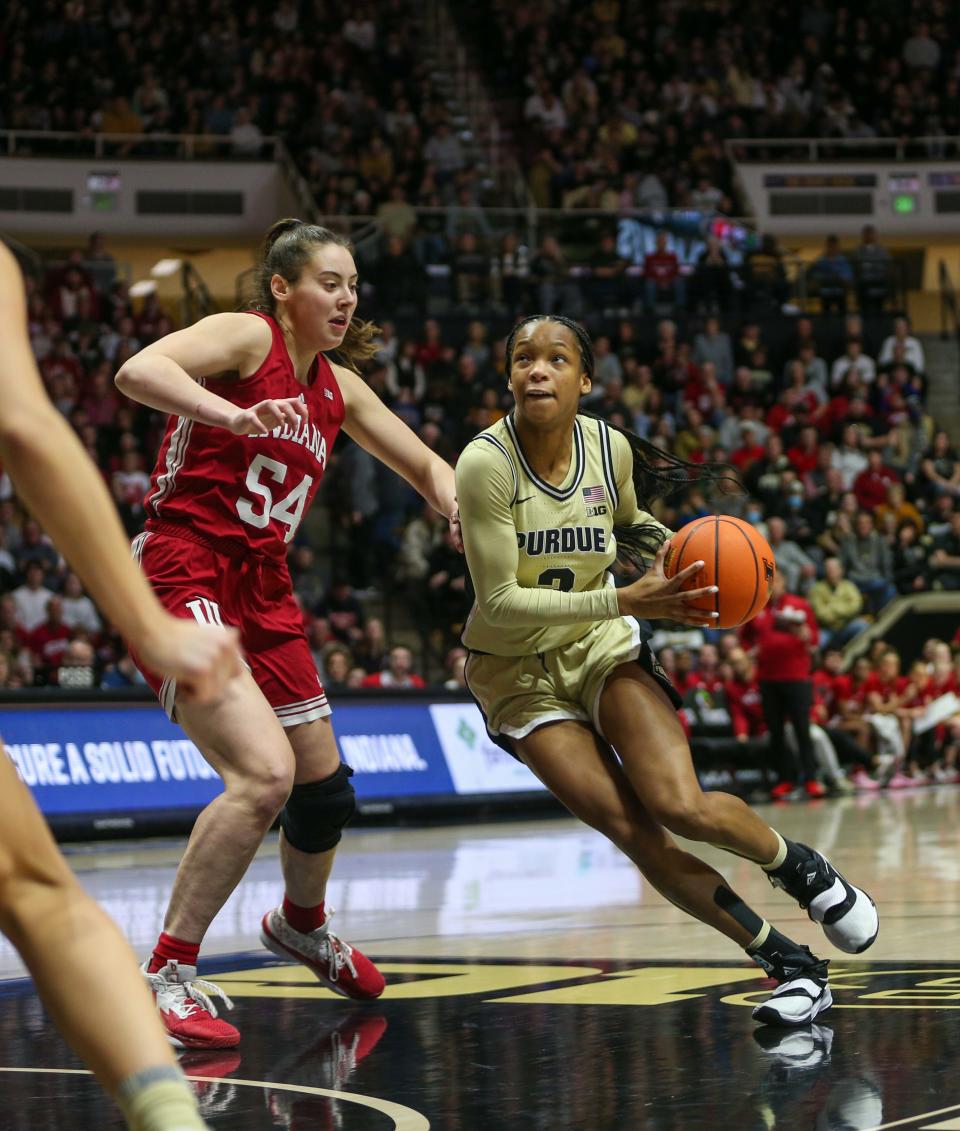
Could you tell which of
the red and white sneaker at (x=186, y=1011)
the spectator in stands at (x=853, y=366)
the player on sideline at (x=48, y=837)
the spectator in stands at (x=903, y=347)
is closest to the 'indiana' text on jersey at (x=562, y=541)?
the red and white sneaker at (x=186, y=1011)

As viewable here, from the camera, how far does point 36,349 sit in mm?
18141

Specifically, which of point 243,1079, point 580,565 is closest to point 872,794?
point 580,565

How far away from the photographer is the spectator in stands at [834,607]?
17.1m

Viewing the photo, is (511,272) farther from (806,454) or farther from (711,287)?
(806,454)

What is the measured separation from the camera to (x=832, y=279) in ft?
70.3

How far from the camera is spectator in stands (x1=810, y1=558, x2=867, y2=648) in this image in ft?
56.2

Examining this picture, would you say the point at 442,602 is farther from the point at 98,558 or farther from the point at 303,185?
the point at 98,558

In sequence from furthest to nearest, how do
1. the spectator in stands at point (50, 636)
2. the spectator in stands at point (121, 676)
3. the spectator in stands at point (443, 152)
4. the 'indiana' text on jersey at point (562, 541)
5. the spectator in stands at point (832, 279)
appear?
the spectator in stands at point (443, 152) < the spectator in stands at point (832, 279) < the spectator in stands at point (50, 636) < the spectator in stands at point (121, 676) < the 'indiana' text on jersey at point (562, 541)

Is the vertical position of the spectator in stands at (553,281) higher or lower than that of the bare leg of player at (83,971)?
higher

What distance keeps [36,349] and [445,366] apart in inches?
168

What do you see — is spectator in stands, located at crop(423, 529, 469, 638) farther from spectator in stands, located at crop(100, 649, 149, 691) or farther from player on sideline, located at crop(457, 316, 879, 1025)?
player on sideline, located at crop(457, 316, 879, 1025)

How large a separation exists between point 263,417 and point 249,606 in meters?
0.83

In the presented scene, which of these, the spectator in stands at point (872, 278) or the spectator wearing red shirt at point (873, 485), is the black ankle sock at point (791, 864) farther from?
the spectator in stands at point (872, 278)

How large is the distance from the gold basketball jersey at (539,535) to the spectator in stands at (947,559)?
13633 millimetres
